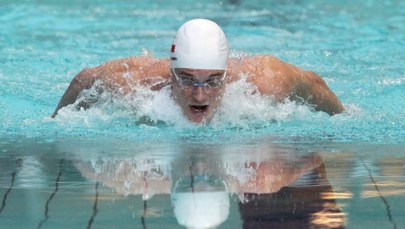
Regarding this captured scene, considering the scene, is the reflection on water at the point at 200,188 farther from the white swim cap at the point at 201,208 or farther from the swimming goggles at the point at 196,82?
the swimming goggles at the point at 196,82

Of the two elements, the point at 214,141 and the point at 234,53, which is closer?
the point at 214,141

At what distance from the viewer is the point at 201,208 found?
297cm

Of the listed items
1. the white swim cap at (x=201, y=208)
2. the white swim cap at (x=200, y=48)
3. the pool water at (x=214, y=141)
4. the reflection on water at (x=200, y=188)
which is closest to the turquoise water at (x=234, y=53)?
the pool water at (x=214, y=141)

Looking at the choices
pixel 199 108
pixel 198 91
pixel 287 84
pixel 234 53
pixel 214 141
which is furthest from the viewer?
pixel 234 53

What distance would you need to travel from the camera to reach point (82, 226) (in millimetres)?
2785

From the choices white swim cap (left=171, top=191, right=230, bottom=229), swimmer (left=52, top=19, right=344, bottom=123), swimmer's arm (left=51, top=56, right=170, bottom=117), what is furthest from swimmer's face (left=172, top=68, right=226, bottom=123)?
white swim cap (left=171, top=191, right=230, bottom=229)

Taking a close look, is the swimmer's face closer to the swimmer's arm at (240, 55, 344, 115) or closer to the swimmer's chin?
the swimmer's chin

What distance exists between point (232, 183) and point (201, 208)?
41 centimetres

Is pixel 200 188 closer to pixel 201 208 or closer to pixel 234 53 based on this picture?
pixel 201 208

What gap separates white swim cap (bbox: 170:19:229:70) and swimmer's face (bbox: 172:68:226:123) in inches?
1.3

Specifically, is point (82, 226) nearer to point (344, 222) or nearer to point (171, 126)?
point (344, 222)

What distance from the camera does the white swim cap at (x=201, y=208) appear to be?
281cm

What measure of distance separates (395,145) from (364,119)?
789 mm

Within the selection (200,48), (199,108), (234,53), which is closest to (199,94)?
(199,108)
